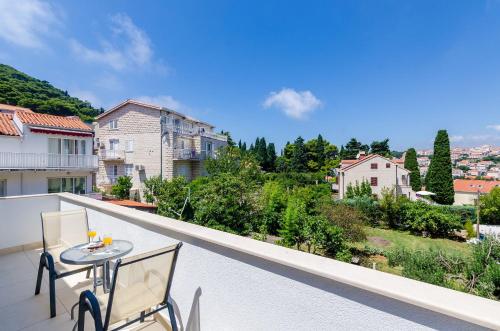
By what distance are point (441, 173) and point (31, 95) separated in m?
54.5

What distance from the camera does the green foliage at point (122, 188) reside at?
19.1 m

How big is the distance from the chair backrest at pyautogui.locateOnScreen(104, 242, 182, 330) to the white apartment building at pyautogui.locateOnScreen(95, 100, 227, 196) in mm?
19759

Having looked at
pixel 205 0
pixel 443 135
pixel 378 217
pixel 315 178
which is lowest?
pixel 378 217

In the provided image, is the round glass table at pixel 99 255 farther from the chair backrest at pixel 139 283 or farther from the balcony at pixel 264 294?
the chair backrest at pixel 139 283

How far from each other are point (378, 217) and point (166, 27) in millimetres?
19531

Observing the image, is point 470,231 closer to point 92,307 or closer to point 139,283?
point 139,283

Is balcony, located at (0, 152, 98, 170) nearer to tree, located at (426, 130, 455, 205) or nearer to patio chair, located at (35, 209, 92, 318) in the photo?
patio chair, located at (35, 209, 92, 318)

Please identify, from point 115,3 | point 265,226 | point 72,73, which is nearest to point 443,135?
point 265,226

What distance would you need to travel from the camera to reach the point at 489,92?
2105 cm

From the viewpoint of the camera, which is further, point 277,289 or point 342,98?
point 342,98

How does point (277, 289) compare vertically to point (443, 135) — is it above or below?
below

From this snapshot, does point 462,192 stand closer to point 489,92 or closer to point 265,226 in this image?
point 489,92

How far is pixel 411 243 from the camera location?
14.4 metres

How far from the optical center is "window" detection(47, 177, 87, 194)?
14.8 m
